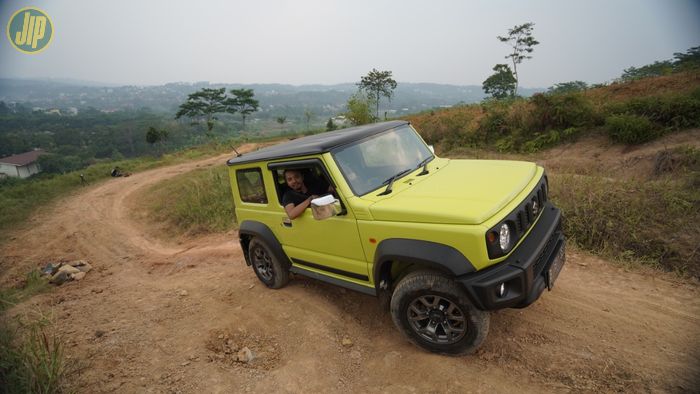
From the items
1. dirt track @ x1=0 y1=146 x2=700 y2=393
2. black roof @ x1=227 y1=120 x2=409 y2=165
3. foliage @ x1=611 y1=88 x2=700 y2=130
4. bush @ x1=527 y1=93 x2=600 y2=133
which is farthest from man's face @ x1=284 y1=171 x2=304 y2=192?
bush @ x1=527 y1=93 x2=600 y2=133

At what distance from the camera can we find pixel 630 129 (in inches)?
381

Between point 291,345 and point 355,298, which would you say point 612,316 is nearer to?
point 355,298

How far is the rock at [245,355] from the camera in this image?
11.3ft

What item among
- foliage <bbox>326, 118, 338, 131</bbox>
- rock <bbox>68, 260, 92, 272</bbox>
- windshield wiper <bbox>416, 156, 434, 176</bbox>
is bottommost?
rock <bbox>68, 260, 92, 272</bbox>

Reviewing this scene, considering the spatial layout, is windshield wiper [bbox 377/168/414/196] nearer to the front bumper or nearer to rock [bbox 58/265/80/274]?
the front bumper

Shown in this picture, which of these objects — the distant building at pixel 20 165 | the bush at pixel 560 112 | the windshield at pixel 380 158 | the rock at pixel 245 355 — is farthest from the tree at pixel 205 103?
the rock at pixel 245 355

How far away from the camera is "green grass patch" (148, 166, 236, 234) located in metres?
9.20

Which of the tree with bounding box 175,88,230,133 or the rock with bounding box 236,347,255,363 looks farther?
the tree with bounding box 175,88,230,133

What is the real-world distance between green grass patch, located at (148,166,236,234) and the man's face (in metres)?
5.35

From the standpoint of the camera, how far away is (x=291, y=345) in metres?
3.62

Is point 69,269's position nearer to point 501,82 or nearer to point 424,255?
point 424,255

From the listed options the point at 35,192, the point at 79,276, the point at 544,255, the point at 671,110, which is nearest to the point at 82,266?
the point at 79,276

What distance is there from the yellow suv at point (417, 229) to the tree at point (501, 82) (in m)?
37.8

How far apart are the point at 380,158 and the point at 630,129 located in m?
9.72
